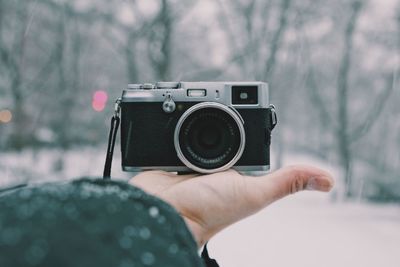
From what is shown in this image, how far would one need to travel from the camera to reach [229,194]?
64 cm

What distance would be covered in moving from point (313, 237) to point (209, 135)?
86.4 inches

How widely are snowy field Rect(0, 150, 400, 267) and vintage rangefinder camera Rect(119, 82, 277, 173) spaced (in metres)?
0.18

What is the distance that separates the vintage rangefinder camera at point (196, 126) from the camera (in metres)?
0.94

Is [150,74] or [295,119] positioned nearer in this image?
[150,74]

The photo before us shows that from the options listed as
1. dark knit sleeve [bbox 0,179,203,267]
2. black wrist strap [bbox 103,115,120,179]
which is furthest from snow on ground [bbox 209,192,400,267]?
dark knit sleeve [bbox 0,179,203,267]

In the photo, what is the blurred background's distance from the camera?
470cm

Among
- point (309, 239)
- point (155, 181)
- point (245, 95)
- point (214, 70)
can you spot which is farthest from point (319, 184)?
point (214, 70)

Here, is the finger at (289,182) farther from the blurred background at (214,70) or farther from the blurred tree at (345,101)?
the blurred tree at (345,101)

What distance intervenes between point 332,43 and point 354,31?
2.50 ft

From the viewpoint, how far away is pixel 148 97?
1.04m

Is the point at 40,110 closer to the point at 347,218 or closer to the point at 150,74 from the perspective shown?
the point at 150,74

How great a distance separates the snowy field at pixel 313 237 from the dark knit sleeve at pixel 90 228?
21.9 inches

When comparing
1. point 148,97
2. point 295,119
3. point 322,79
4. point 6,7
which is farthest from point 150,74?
point 295,119

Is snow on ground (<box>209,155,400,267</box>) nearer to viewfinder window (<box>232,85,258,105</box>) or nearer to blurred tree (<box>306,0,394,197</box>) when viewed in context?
viewfinder window (<box>232,85,258,105</box>)
